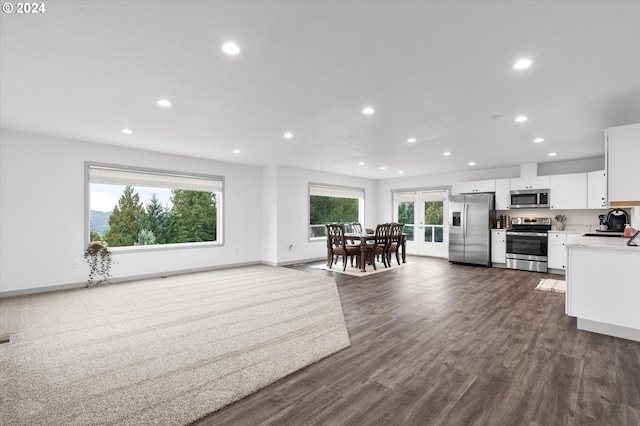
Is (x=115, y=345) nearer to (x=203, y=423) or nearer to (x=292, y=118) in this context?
(x=203, y=423)

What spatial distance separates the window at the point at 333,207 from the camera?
28.7 ft

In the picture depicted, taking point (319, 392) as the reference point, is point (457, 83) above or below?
above

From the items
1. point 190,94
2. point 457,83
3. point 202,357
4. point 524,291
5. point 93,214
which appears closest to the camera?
point 202,357

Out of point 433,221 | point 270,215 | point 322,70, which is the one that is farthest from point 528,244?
point 322,70

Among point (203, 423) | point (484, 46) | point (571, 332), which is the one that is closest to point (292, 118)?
point (484, 46)

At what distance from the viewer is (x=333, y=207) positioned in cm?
1014

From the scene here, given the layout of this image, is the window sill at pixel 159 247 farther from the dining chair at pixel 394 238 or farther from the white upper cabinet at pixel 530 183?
the white upper cabinet at pixel 530 183

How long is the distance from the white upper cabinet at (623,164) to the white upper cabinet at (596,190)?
311cm

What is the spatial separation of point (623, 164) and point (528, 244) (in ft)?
12.0

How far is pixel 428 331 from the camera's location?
321cm

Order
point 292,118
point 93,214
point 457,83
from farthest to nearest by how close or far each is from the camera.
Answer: point 93,214 < point 292,118 < point 457,83

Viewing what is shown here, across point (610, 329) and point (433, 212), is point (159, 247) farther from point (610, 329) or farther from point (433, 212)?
point (433, 212)

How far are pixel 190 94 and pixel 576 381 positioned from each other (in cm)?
423

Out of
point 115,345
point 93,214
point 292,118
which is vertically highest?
point 292,118
